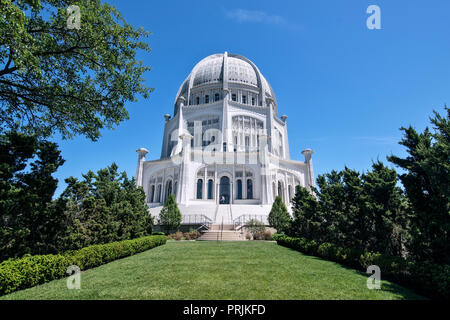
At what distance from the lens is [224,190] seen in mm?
32688

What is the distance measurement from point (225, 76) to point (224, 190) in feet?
82.5

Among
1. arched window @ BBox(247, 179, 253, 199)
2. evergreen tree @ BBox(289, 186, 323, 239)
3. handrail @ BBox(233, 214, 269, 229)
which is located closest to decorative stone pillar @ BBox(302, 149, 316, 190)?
arched window @ BBox(247, 179, 253, 199)

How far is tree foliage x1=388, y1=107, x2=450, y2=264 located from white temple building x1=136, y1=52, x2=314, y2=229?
1613cm

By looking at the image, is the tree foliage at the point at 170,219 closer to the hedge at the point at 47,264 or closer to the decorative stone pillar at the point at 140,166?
the hedge at the point at 47,264

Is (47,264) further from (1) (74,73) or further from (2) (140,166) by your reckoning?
(2) (140,166)

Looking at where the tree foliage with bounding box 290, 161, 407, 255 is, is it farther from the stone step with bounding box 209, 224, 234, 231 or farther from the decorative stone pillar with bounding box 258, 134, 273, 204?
the decorative stone pillar with bounding box 258, 134, 273, 204

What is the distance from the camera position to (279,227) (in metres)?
21.4

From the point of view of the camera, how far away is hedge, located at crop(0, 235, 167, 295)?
18.6 ft

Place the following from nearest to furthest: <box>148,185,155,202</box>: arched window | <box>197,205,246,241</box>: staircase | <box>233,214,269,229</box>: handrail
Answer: <box>197,205,246,241</box>: staircase
<box>233,214,269,229</box>: handrail
<box>148,185,155,202</box>: arched window

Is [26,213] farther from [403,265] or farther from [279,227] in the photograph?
[279,227]

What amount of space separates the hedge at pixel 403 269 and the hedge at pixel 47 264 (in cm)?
1027

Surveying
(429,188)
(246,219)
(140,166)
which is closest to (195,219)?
(246,219)

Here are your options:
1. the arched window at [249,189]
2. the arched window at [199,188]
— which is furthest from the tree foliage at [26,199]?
the arched window at [249,189]
